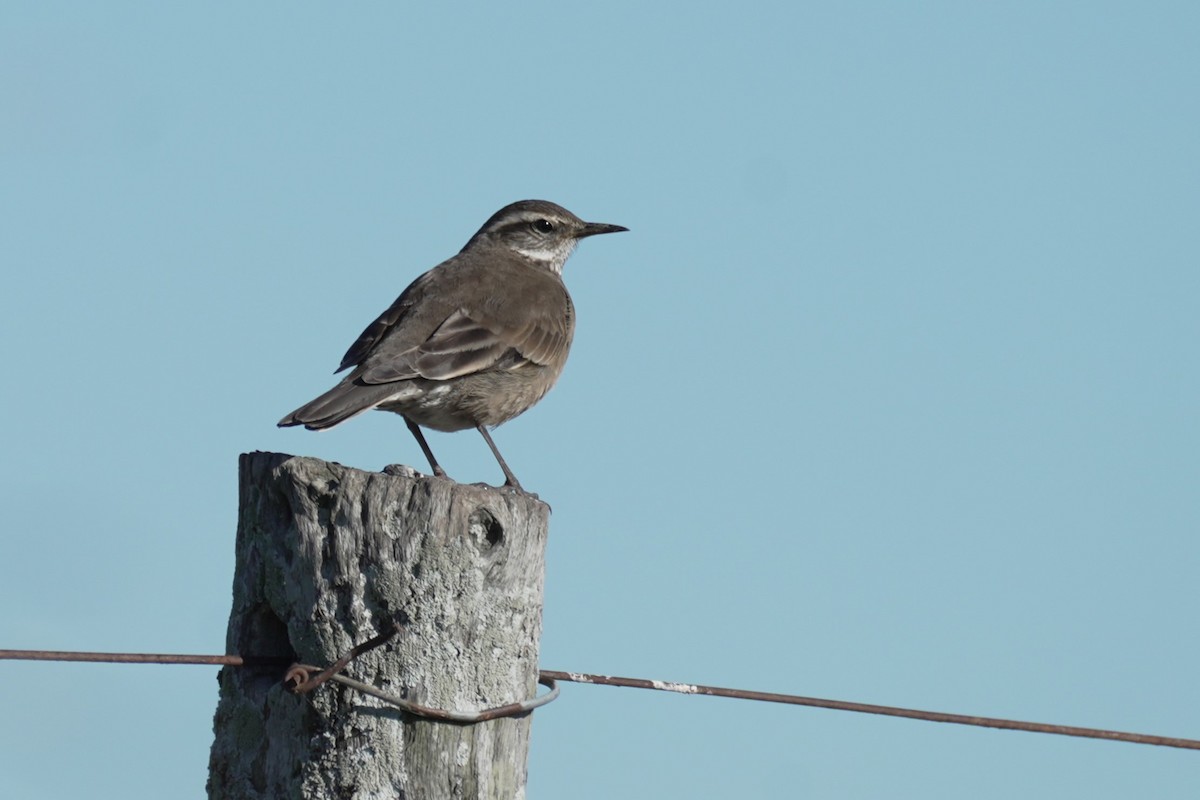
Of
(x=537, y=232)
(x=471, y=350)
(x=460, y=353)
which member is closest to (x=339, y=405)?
(x=460, y=353)

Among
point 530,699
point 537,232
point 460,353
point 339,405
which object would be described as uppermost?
point 537,232

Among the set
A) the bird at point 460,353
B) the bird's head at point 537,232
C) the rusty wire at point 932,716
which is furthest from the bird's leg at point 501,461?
the rusty wire at point 932,716

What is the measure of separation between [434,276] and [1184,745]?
5530 millimetres

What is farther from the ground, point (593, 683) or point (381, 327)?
point (381, 327)

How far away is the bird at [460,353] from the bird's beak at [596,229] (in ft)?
3.04

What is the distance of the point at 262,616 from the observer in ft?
13.7

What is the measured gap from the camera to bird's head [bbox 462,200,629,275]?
10422 mm

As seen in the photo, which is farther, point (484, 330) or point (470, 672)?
point (484, 330)

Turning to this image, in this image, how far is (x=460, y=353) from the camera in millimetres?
7844

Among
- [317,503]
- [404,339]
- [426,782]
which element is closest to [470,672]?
[426,782]

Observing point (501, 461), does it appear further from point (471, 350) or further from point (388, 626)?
point (388, 626)

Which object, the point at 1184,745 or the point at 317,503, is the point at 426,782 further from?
the point at 1184,745

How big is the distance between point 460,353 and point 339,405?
1.19 m

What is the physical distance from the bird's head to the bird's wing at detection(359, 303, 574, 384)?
154 cm
